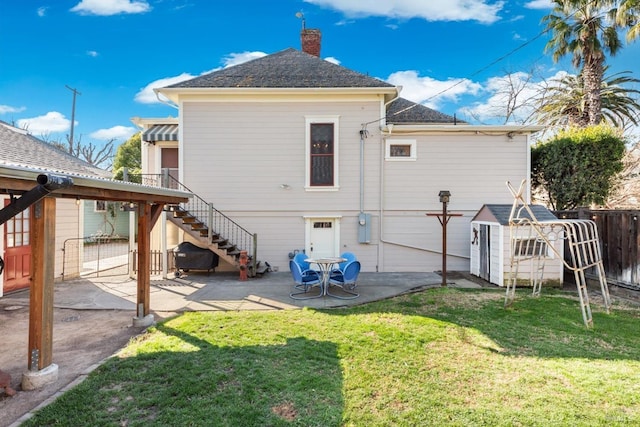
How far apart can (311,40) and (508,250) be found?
11.0 meters

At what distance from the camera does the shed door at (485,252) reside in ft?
29.1

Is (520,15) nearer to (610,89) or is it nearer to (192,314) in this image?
(610,89)

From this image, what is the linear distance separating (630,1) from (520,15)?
3.60 metres

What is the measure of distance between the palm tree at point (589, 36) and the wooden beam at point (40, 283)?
16966 millimetres

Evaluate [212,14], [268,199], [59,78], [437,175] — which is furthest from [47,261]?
[59,78]

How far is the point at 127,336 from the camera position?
5.14 m

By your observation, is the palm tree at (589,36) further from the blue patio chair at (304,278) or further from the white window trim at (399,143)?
the blue patio chair at (304,278)

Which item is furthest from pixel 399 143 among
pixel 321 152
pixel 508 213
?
pixel 508 213


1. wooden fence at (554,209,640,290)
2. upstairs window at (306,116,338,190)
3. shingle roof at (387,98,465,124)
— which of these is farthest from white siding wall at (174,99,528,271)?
wooden fence at (554,209,640,290)

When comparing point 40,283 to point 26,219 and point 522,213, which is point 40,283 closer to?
point 26,219

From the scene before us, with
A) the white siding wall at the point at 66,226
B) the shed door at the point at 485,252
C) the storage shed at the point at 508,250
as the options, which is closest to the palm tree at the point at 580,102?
the storage shed at the point at 508,250

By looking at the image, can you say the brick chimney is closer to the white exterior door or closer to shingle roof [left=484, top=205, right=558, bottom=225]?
the white exterior door

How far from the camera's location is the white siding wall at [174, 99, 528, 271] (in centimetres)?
1041

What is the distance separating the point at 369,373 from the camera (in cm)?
379
